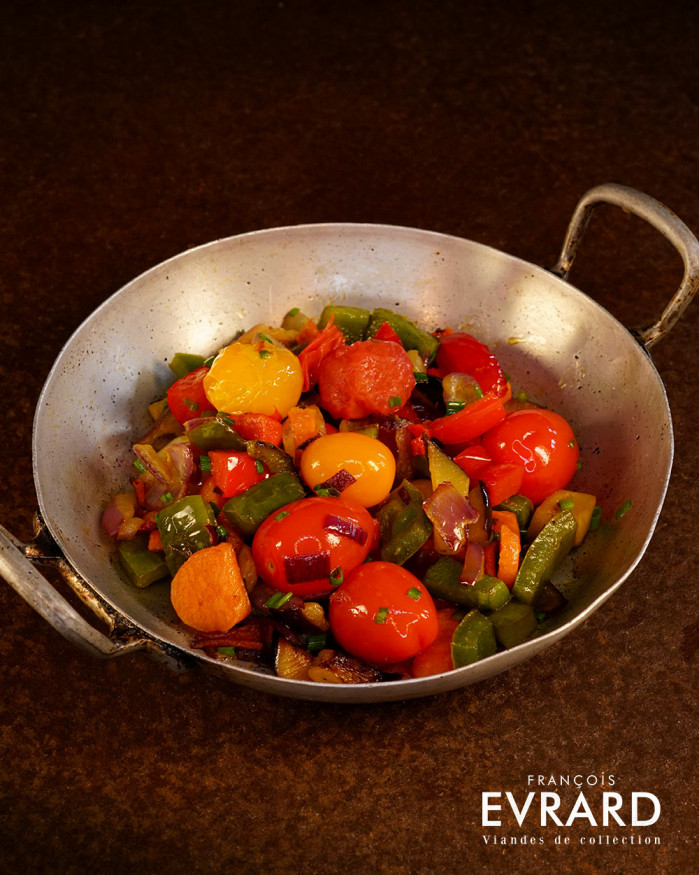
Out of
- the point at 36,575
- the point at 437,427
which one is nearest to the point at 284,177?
the point at 437,427

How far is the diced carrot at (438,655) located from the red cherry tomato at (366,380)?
60 cm

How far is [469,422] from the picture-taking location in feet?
8.10

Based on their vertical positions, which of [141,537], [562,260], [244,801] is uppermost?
[562,260]

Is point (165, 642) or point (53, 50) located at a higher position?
point (53, 50)

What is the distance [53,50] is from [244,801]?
355cm

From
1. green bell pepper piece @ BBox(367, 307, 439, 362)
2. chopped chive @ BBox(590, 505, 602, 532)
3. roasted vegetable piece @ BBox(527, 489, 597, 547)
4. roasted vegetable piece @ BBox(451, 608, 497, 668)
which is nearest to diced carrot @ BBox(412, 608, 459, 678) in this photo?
roasted vegetable piece @ BBox(451, 608, 497, 668)

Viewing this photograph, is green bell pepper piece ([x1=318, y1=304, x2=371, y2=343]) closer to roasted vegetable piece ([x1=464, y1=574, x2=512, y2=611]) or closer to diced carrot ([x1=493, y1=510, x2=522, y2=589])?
diced carrot ([x1=493, y1=510, x2=522, y2=589])

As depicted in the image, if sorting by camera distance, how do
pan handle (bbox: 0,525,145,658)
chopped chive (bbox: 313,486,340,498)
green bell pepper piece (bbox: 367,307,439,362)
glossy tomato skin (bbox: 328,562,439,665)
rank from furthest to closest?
green bell pepper piece (bbox: 367,307,439,362) < chopped chive (bbox: 313,486,340,498) < glossy tomato skin (bbox: 328,562,439,665) < pan handle (bbox: 0,525,145,658)

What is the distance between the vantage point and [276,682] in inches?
76.3

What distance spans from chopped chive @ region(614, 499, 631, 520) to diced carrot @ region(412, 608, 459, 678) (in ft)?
1.80

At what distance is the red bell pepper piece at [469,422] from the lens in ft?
8.07

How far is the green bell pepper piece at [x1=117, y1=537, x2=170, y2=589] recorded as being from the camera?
234 centimetres

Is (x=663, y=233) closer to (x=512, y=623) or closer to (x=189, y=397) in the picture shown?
(x=512, y=623)

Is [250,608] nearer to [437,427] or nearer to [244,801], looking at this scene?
[244,801]
